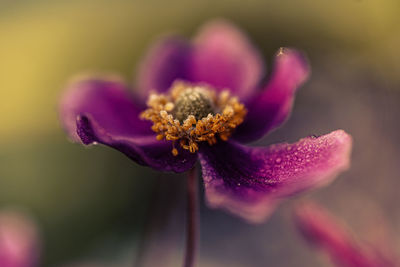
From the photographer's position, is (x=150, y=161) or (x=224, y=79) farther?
(x=224, y=79)

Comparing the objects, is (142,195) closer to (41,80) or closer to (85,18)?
(41,80)

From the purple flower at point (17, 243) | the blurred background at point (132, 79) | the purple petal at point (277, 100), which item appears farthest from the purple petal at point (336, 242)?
the blurred background at point (132, 79)

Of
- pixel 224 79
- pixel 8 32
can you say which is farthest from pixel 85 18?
pixel 224 79

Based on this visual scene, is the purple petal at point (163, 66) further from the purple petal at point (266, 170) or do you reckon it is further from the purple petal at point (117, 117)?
the purple petal at point (266, 170)

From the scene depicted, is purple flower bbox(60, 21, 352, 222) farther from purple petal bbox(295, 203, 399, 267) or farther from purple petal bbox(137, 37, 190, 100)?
purple petal bbox(295, 203, 399, 267)

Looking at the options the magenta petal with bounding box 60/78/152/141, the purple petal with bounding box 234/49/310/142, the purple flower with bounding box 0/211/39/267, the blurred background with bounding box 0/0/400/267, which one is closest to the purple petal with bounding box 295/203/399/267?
the purple petal with bounding box 234/49/310/142

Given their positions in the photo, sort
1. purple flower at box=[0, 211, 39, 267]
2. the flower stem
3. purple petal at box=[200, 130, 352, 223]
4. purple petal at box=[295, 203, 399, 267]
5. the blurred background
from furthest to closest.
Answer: the blurred background
purple flower at box=[0, 211, 39, 267]
purple petal at box=[295, 203, 399, 267]
the flower stem
purple petal at box=[200, 130, 352, 223]
